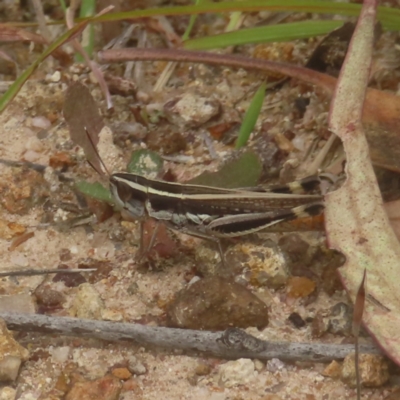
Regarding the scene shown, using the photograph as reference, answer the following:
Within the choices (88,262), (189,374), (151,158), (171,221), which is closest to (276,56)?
(151,158)

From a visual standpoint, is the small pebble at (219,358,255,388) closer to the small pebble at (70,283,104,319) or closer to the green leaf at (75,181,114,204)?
the small pebble at (70,283,104,319)

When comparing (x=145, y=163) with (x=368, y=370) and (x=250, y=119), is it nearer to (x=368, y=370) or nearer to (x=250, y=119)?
(x=250, y=119)

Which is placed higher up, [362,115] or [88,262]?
[362,115]

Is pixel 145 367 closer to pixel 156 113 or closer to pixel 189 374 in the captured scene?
pixel 189 374

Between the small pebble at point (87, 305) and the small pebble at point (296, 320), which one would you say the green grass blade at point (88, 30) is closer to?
the small pebble at point (87, 305)

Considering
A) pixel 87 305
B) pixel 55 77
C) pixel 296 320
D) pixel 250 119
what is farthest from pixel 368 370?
pixel 55 77

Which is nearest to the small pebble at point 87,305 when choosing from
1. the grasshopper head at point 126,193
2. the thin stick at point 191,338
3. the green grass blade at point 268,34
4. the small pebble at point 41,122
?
the thin stick at point 191,338
